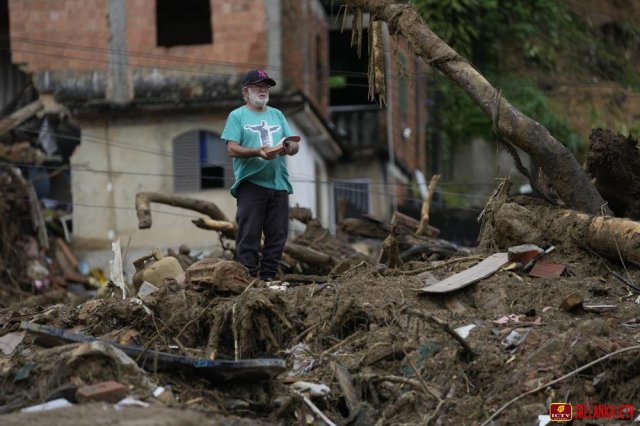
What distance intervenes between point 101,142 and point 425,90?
11.1m

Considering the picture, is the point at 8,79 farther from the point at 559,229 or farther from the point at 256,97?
the point at 559,229

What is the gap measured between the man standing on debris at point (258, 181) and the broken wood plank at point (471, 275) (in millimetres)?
1699

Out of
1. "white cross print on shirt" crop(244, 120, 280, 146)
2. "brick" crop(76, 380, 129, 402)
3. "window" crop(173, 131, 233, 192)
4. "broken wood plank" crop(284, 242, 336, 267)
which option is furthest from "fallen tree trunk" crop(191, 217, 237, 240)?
"window" crop(173, 131, 233, 192)

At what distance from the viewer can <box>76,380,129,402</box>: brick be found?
7.17m

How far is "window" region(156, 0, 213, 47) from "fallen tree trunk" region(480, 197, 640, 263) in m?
15.7

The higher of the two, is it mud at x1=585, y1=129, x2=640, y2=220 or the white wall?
mud at x1=585, y1=129, x2=640, y2=220

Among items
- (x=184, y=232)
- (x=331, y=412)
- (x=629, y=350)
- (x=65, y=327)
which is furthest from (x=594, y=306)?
(x=184, y=232)

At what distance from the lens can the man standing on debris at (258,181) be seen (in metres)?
10.5

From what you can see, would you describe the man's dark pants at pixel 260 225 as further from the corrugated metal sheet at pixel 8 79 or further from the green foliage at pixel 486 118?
the green foliage at pixel 486 118

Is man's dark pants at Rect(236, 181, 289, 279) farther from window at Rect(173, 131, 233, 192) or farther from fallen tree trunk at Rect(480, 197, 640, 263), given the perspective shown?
window at Rect(173, 131, 233, 192)

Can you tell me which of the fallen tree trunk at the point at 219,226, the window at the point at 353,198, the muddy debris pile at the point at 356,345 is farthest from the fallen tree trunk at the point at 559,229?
the window at the point at 353,198

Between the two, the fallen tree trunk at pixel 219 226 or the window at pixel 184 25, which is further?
the window at pixel 184 25

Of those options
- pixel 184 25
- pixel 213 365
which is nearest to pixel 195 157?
pixel 184 25

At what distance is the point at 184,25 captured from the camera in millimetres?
26250
